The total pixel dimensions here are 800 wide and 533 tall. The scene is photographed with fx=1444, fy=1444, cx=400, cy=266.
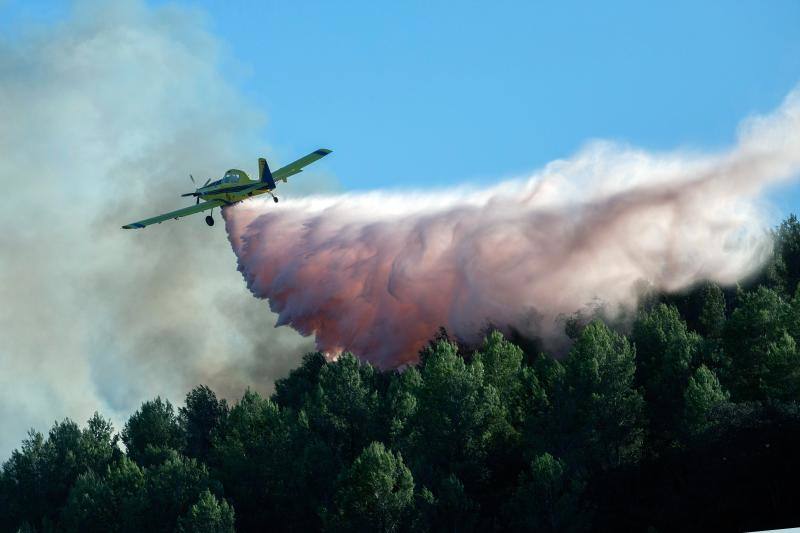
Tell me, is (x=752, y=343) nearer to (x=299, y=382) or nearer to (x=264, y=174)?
(x=264, y=174)

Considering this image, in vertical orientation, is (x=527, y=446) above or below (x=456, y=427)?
below

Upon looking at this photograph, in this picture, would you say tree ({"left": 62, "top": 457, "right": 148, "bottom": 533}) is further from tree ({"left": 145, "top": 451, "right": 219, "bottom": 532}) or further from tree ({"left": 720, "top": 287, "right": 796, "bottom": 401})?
tree ({"left": 720, "top": 287, "right": 796, "bottom": 401})

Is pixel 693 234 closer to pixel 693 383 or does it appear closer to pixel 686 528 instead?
pixel 693 383

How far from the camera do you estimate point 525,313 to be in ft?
335

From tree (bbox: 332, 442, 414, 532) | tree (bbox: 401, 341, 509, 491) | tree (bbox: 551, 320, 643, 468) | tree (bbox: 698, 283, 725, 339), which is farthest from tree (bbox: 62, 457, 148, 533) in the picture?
tree (bbox: 698, 283, 725, 339)

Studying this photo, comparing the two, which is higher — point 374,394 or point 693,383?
point 374,394

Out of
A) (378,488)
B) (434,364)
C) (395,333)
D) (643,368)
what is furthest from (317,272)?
(643,368)

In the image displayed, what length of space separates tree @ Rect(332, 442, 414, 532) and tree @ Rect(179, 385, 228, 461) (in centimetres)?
6026

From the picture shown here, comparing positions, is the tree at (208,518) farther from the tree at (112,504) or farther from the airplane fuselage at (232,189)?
the airplane fuselage at (232,189)

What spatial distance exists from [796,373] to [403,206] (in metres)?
28.9

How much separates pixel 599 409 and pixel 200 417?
75.1 m

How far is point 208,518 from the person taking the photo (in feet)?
329

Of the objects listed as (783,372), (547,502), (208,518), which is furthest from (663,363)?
(208,518)

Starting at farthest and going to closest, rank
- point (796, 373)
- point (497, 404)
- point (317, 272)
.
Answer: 1. point (497, 404)
2. point (796, 373)
3. point (317, 272)
